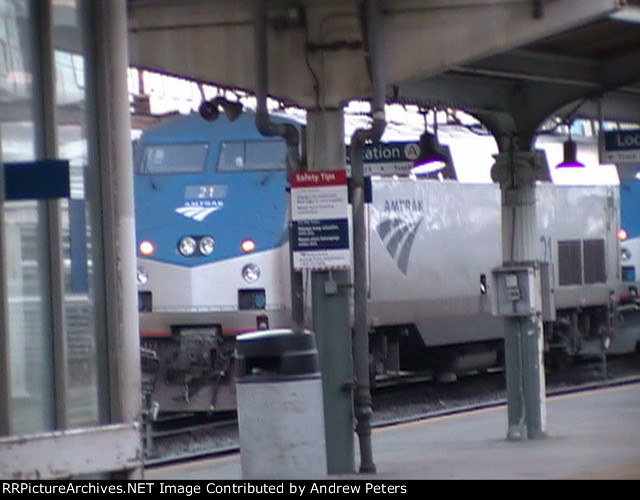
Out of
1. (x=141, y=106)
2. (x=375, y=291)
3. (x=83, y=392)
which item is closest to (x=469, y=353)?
(x=375, y=291)

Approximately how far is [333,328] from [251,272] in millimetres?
5068

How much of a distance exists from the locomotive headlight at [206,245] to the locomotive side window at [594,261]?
7.43m

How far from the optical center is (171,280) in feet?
56.0

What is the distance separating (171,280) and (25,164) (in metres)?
8.90

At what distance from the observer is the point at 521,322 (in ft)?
46.7

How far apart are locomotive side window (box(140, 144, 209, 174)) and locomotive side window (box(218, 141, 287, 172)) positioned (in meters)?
0.27

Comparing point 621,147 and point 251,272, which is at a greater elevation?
point 621,147

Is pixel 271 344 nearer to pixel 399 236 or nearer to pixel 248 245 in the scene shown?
pixel 248 245

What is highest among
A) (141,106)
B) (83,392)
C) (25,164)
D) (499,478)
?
(141,106)

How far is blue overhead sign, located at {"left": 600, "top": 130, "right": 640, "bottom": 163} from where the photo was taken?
1764cm

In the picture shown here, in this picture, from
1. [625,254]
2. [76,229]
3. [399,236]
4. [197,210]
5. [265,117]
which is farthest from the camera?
[625,254]

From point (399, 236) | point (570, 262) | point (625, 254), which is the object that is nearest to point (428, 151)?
point (399, 236)

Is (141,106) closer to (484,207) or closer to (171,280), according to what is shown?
(484,207)
